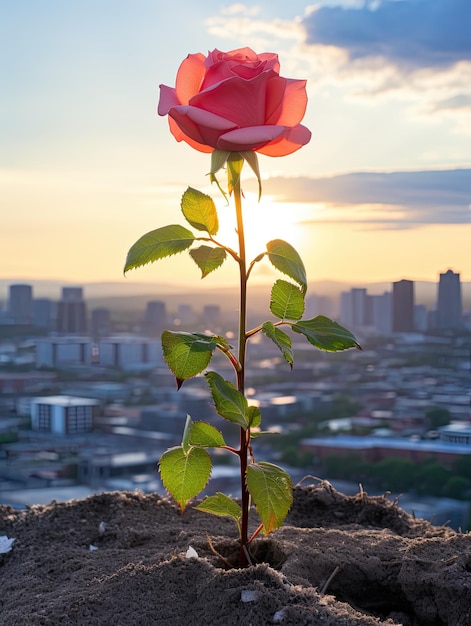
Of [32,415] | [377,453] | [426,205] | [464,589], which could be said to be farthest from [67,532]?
[426,205]

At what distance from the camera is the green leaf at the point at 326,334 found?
3.39 feet

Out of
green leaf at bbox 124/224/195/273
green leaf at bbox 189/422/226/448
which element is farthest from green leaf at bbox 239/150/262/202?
green leaf at bbox 189/422/226/448

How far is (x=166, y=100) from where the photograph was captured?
107 cm

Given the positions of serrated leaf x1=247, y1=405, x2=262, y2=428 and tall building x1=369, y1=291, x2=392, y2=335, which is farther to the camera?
tall building x1=369, y1=291, x2=392, y2=335

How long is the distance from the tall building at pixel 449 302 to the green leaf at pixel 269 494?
265 centimetres

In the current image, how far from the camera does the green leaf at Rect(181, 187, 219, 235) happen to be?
109cm

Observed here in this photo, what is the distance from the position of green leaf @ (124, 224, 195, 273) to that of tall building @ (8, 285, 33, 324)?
4.63m

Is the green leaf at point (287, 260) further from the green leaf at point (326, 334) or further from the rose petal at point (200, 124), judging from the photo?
the rose petal at point (200, 124)

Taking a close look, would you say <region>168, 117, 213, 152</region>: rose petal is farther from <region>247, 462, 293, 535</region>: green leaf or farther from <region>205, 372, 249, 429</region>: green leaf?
<region>247, 462, 293, 535</region>: green leaf

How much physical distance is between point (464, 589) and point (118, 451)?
3.29 m

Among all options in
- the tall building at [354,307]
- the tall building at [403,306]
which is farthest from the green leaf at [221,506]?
the tall building at [354,307]

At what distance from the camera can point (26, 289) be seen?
578cm

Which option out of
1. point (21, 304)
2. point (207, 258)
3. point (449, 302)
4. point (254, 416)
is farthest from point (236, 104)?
point (21, 304)

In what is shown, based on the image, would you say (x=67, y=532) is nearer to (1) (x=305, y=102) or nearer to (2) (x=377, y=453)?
(1) (x=305, y=102)
